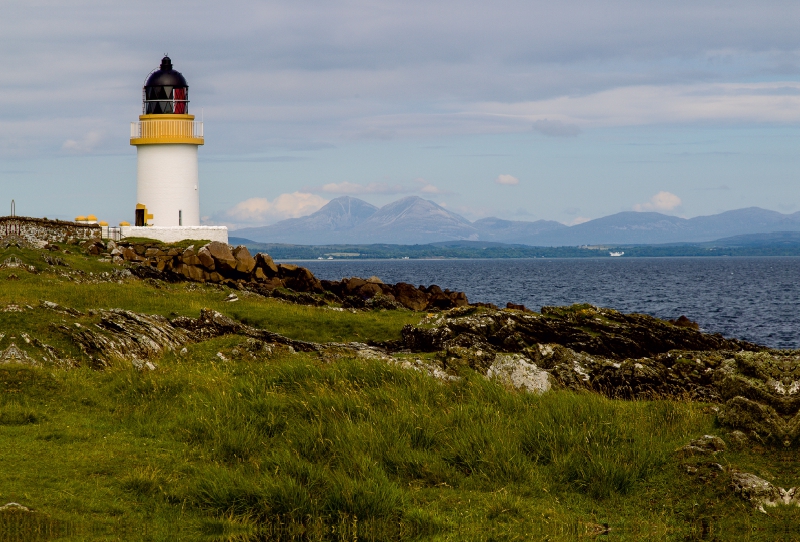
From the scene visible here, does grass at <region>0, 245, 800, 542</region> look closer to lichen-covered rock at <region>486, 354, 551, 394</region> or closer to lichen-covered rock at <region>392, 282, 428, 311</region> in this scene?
lichen-covered rock at <region>486, 354, 551, 394</region>

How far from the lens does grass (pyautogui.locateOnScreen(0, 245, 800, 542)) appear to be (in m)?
8.41

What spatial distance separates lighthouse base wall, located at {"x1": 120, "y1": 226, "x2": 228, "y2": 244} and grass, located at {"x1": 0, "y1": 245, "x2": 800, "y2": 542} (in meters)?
41.3

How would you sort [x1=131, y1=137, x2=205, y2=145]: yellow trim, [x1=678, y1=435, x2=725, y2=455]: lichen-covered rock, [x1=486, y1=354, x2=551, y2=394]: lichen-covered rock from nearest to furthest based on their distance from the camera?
[x1=678, y1=435, x2=725, y2=455]: lichen-covered rock
[x1=486, y1=354, x2=551, y2=394]: lichen-covered rock
[x1=131, y1=137, x2=205, y2=145]: yellow trim

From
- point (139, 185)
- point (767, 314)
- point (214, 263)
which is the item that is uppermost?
point (139, 185)

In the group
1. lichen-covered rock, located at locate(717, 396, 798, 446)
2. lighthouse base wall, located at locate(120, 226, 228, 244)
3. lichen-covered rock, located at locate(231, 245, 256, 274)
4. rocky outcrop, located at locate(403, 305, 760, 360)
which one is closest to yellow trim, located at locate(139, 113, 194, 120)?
lighthouse base wall, located at locate(120, 226, 228, 244)

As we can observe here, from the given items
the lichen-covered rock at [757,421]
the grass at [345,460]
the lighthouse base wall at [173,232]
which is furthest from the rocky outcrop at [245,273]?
the lichen-covered rock at [757,421]

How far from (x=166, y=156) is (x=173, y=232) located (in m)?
5.60

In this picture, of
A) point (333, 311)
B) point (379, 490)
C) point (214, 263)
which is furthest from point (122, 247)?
point (379, 490)

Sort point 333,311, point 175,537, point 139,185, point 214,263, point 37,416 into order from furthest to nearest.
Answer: point 139,185
point 214,263
point 333,311
point 37,416
point 175,537

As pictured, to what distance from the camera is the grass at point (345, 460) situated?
331 inches

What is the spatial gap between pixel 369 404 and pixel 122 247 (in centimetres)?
4157

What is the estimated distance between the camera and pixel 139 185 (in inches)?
2247

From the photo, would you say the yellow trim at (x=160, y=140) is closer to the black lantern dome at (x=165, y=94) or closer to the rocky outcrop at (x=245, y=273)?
the black lantern dome at (x=165, y=94)

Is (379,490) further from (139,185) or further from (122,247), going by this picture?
(139,185)
